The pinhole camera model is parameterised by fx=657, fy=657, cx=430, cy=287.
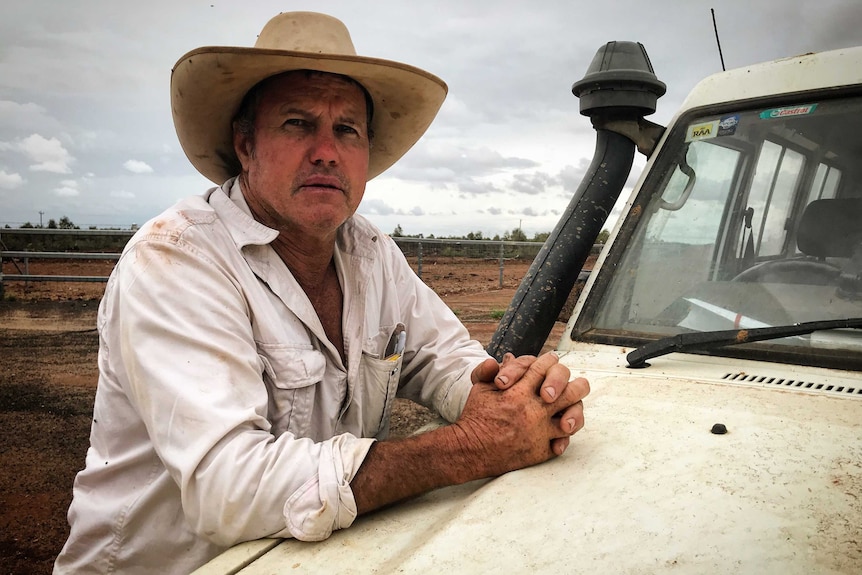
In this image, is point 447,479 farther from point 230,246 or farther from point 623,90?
point 623,90

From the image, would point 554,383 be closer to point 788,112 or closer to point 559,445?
point 559,445

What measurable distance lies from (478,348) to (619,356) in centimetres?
48

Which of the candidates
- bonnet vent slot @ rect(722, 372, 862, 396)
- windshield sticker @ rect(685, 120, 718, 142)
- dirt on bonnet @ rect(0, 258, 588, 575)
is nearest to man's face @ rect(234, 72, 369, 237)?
bonnet vent slot @ rect(722, 372, 862, 396)

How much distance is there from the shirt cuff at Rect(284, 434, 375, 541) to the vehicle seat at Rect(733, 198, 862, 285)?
4.98 ft

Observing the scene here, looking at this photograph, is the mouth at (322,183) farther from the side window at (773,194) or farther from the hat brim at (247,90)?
the side window at (773,194)

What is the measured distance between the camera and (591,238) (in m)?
2.91

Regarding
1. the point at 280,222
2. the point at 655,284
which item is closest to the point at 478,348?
the point at 655,284

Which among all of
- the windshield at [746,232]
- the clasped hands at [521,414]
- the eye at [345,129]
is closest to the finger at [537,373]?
the clasped hands at [521,414]

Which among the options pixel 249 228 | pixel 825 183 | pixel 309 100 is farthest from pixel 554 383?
pixel 825 183

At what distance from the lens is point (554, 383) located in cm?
162

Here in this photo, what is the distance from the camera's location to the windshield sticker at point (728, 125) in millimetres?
2418

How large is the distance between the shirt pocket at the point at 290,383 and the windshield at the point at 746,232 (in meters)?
1.08

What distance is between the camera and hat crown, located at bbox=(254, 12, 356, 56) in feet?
6.23

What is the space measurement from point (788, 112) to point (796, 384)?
40.2 inches
